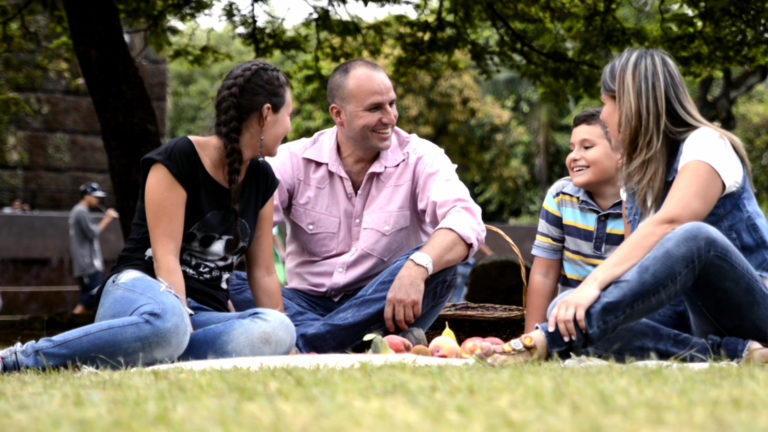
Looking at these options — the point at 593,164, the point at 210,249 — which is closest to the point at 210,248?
the point at 210,249

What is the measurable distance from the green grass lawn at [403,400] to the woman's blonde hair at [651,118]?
1036 mm

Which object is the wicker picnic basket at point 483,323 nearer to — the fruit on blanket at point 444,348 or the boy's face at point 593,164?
the boy's face at point 593,164

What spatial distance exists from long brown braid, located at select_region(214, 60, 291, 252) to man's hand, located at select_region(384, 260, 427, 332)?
2.69ft

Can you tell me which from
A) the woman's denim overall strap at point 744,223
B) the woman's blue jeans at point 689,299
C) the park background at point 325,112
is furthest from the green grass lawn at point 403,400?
the woman's denim overall strap at point 744,223

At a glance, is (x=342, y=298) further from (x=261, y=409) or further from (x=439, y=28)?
(x=439, y=28)

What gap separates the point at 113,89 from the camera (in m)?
7.79

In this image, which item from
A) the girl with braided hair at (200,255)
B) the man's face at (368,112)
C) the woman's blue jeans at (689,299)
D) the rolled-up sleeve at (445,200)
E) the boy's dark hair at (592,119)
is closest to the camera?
the woman's blue jeans at (689,299)

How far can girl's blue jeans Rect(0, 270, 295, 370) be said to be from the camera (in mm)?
4000

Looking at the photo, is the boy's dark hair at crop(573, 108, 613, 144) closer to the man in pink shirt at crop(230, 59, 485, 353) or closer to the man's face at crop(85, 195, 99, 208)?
the man in pink shirt at crop(230, 59, 485, 353)

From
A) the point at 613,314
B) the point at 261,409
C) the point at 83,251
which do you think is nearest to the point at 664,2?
the point at 613,314

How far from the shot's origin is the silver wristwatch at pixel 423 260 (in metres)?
4.67

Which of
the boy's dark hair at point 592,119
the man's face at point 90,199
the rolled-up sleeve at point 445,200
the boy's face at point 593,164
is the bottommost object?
the man's face at point 90,199

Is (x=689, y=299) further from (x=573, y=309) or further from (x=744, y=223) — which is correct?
(x=573, y=309)

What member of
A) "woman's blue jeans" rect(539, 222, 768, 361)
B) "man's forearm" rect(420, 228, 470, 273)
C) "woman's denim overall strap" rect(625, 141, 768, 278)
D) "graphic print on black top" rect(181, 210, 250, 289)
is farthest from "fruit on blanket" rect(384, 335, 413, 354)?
"woman's denim overall strap" rect(625, 141, 768, 278)
